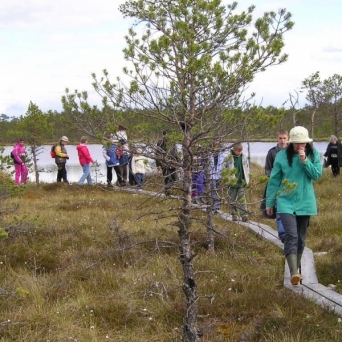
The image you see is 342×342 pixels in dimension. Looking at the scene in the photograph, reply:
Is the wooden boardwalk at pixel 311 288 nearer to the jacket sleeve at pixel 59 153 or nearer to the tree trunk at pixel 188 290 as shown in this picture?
the tree trunk at pixel 188 290

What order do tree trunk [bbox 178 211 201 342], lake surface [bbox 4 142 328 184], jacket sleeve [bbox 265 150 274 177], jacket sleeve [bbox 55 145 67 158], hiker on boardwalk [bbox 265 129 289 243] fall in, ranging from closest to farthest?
tree trunk [bbox 178 211 201 342], hiker on boardwalk [bbox 265 129 289 243], jacket sleeve [bbox 265 150 274 177], jacket sleeve [bbox 55 145 67 158], lake surface [bbox 4 142 328 184]

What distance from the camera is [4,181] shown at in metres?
7.54

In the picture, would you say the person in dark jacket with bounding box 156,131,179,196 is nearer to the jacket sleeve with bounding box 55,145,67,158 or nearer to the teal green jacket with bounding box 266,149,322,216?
the teal green jacket with bounding box 266,149,322,216

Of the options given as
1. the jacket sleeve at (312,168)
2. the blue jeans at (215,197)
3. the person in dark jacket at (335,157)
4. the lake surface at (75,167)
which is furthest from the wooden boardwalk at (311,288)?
the person in dark jacket at (335,157)

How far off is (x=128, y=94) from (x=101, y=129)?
371 millimetres

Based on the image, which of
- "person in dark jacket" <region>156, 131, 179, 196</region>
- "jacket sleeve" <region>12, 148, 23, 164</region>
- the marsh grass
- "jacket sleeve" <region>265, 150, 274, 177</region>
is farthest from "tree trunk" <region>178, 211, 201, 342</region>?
"jacket sleeve" <region>12, 148, 23, 164</region>

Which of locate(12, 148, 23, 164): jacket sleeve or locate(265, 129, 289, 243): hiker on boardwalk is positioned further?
locate(12, 148, 23, 164): jacket sleeve

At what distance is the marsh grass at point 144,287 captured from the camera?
4562 millimetres

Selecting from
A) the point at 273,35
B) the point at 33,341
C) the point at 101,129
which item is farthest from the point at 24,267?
the point at 273,35

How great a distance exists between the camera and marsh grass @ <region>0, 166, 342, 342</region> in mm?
4562

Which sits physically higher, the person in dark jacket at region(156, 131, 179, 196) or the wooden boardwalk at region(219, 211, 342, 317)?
the person in dark jacket at region(156, 131, 179, 196)

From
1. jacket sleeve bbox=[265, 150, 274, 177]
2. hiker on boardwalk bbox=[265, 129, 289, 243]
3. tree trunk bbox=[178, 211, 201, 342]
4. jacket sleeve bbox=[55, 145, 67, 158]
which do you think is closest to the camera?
tree trunk bbox=[178, 211, 201, 342]

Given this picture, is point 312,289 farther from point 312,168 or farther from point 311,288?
point 312,168

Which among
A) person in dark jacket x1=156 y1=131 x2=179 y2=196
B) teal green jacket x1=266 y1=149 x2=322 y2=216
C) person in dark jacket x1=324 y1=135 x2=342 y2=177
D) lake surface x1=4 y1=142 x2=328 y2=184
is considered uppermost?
person in dark jacket x1=156 y1=131 x2=179 y2=196
